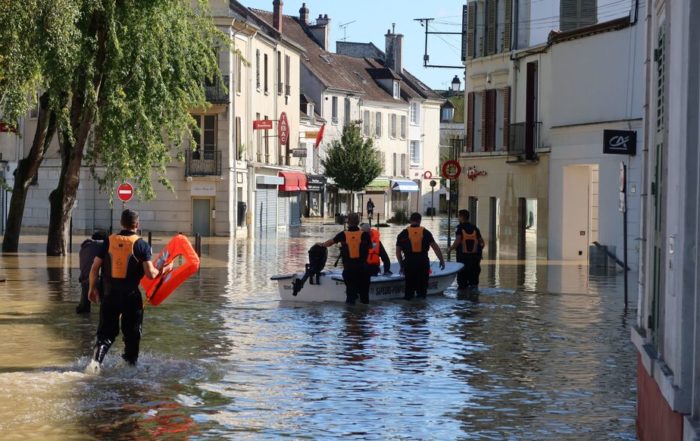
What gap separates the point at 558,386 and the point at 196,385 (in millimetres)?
3749

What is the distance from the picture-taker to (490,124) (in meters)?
47.4

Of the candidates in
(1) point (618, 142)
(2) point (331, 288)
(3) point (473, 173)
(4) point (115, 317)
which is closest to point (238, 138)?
(3) point (473, 173)

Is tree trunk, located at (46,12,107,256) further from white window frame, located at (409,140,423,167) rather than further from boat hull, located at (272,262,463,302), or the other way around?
white window frame, located at (409,140,423,167)

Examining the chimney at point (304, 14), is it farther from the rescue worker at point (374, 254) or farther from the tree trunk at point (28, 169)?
the rescue worker at point (374, 254)

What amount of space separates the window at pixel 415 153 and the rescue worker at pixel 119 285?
9445 centimetres

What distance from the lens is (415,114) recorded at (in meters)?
108

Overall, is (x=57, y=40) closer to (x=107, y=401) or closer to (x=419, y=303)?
(x=419, y=303)

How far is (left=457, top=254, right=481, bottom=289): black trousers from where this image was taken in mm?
26609

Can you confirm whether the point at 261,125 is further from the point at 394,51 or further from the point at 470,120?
the point at 394,51

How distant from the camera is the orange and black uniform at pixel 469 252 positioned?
26000mm

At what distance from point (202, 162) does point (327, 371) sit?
4727 centimetres

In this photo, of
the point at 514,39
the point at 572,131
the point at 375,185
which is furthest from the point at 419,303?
the point at 375,185

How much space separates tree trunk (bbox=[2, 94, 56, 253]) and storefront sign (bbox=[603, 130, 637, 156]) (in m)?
15.4

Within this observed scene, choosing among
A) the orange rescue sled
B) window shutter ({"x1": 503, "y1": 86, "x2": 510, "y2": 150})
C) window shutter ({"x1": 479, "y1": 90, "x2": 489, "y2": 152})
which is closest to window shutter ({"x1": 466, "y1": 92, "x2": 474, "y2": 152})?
window shutter ({"x1": 479, "y1": 90, "x2": 489, "y2": 152})
